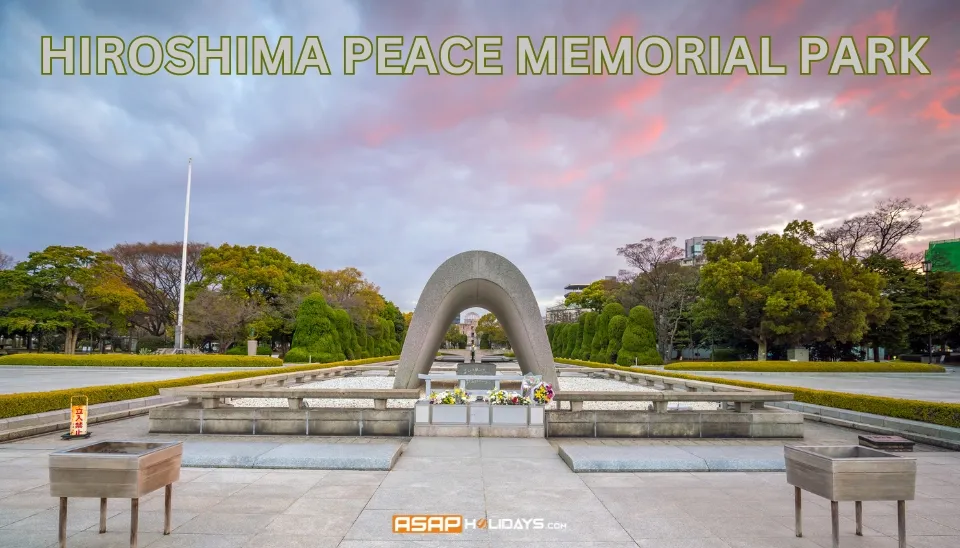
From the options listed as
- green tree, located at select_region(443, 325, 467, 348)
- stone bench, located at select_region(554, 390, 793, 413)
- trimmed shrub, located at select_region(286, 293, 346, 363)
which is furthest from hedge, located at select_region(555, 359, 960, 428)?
green tree, located at select_region(443, 325, 467, 348)

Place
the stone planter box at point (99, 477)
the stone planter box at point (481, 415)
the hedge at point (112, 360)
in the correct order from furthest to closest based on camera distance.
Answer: the hedge at point (112, 360) → the stone planter box at point (481, 415) → the stone planter box at point (99, 477)

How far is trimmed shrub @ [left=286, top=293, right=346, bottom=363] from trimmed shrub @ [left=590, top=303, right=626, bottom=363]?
17.7 meters

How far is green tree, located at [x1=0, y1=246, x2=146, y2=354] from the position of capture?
36000 mm

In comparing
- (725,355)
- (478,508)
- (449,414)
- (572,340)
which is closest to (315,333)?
(572,340)

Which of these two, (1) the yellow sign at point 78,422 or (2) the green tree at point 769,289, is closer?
(1) the yellow sign at point 78,422

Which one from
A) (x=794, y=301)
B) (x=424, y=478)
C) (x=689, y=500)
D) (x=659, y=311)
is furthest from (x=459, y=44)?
(x=659, y=311)

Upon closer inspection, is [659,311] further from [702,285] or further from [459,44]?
[459,44]

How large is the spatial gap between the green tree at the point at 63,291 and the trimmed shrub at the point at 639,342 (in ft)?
114

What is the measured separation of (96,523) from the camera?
5.05m

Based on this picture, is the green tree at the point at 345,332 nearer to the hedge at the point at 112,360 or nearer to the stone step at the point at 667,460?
the hedge at the point at 112,360

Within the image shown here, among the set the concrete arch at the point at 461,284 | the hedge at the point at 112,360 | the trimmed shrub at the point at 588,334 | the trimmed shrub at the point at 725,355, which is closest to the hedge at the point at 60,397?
the concrete arch at the point at 461,284

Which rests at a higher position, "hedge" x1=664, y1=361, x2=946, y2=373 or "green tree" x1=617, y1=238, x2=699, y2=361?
"green tree" x1=617, y1=238, x2=699, y2=361

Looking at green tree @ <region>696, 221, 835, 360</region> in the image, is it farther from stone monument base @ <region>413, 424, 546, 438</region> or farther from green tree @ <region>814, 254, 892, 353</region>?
stone monument base @ <region>413, 424, 546, 438</region>

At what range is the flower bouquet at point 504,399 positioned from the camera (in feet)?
32.4
